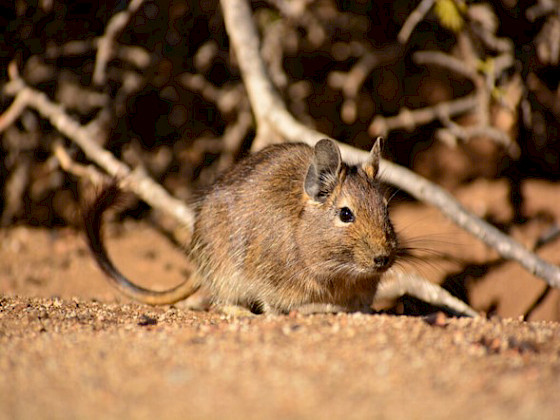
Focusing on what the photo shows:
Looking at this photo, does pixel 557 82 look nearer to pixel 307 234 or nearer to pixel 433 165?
pixel 433 165

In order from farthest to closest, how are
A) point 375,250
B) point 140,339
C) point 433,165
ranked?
point 433,165, point 375,250, point 140,339

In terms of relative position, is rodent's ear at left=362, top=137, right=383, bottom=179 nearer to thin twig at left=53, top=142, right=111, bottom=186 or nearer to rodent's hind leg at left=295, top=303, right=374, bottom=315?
rodent's hind leg at left=295, top=303, right=374, bottom=315

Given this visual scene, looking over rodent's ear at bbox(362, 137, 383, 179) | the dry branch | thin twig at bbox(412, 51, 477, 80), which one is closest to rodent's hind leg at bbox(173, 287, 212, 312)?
the dry branch

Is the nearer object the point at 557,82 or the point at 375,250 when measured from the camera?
the point at 375,250

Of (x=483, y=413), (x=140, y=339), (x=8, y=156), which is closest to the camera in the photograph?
(x=483, y=413)

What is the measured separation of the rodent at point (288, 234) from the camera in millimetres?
4234

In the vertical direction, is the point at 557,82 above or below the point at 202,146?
above

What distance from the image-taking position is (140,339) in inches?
120

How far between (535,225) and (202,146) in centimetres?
425

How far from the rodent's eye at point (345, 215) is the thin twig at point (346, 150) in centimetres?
101

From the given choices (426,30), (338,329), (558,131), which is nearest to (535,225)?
(558,131)

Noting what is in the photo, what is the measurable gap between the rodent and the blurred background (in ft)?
7.77

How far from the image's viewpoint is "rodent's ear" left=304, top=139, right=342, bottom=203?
4258mm

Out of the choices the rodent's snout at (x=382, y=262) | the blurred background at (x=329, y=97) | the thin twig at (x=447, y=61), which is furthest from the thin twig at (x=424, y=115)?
the rodent's snout at (x=382, y=262)
